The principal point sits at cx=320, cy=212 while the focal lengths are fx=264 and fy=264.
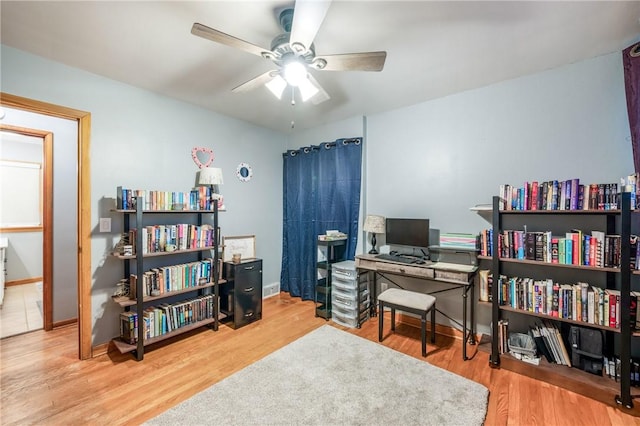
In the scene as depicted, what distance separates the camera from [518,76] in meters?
2.43

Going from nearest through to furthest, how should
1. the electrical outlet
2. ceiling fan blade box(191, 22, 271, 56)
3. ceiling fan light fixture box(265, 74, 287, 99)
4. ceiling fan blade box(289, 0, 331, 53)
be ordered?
ceiling fan blade box(289, 0, 331, 53) → ceiling fan blade box(191, 22, 271, 56) → ceiling fan light fixture box(265, 74, 287, 99) → the electrical outlet

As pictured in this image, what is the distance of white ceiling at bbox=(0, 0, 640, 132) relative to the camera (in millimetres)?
1605

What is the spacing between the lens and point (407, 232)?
2941 mm

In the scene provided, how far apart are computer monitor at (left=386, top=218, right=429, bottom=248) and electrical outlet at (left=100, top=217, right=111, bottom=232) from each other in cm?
286

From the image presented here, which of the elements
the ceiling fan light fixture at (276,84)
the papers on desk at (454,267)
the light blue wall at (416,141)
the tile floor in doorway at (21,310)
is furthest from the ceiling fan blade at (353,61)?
the tile floor in doorway at (21,310)

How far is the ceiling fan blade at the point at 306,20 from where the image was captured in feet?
4.05

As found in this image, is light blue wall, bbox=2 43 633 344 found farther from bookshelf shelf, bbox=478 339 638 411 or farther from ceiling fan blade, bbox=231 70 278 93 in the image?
ceiling fan blade, bbox=231 70 278 93

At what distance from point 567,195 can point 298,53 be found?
2236mm

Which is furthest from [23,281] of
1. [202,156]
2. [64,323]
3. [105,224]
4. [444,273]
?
[444,273]

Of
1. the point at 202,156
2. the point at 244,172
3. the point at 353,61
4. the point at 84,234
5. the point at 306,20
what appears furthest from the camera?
the point at 244,172

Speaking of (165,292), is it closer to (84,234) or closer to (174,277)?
(174,277)

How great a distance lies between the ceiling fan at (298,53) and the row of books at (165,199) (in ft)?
4.38

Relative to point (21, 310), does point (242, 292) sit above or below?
above

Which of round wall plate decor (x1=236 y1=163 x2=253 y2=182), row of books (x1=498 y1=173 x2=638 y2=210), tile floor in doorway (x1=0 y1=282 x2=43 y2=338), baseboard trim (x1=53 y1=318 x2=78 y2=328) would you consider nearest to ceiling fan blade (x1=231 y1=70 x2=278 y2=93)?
round wall plate decor (x1=236 y1=163 x2=253 y2=182)
